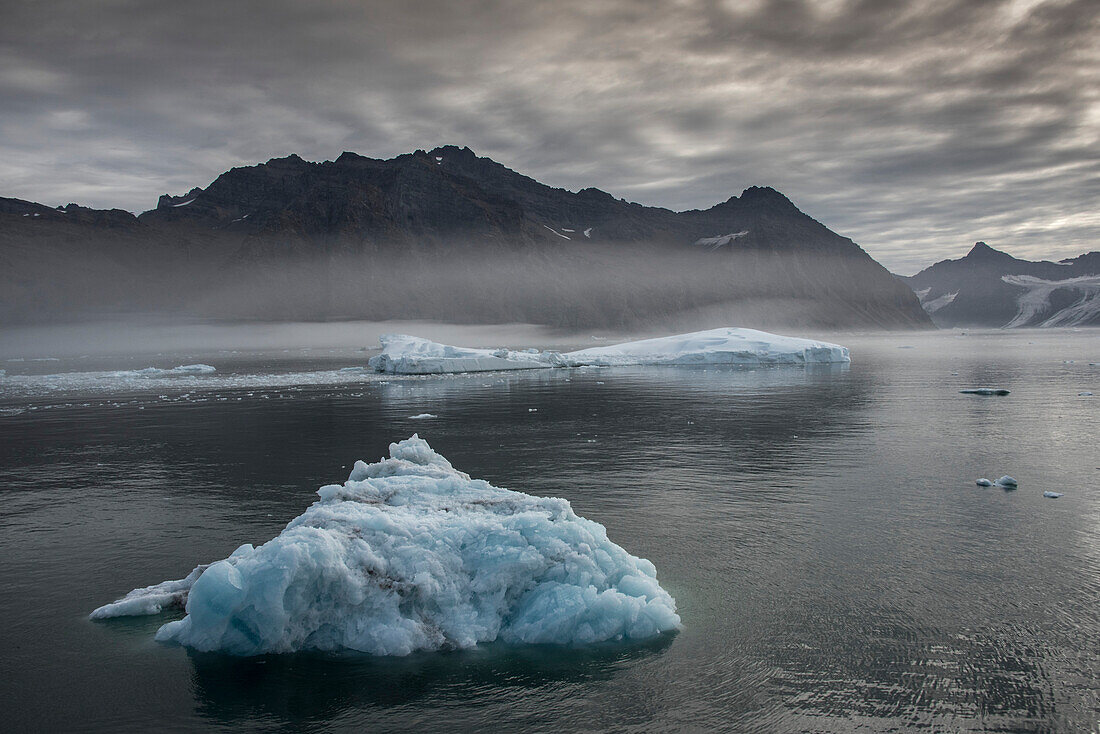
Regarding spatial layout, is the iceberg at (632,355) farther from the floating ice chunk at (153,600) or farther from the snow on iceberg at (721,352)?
the floating ice chunk at (153,600)

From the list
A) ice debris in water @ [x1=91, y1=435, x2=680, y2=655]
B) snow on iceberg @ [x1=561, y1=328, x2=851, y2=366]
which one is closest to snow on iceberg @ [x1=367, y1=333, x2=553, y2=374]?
snow on iceberg @ [x1=561, y1=328, x2=851, y2=366]

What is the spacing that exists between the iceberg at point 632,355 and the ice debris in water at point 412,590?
4392cm

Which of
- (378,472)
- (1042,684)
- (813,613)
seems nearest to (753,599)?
(813,613)

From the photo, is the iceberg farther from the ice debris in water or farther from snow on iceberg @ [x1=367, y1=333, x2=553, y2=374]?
the ice debris in water

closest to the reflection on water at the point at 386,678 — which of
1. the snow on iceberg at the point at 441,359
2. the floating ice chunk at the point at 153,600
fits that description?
the floating ice chunk at the point at 153,600

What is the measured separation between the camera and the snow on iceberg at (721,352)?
186ft

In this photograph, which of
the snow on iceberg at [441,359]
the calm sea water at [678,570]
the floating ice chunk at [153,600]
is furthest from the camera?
the snow on iceberg at [441,359]

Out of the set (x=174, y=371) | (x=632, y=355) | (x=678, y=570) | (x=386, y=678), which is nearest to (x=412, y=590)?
(x=386, y=678)

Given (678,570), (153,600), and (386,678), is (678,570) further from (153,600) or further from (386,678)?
(153,600)

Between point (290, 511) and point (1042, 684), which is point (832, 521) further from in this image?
point (290, 511)

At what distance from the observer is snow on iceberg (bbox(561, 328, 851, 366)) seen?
56.7 meters

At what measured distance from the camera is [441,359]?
173 feet

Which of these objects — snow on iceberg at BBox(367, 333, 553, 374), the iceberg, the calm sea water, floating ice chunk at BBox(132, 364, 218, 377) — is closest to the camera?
the calm sea water

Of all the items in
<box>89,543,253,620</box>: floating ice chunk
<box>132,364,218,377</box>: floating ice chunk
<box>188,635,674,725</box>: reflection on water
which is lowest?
<box>188,635,674,725</box>: reflection on water
